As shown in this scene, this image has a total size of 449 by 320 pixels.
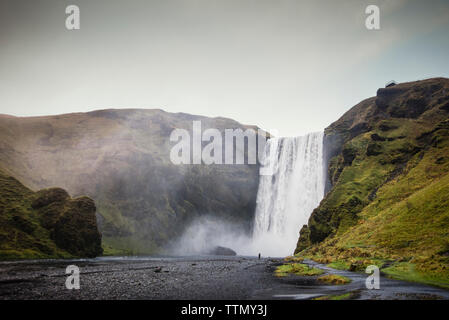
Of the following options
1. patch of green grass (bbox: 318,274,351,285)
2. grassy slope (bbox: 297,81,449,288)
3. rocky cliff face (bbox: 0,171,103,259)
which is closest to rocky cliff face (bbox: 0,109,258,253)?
rocky cliff face (bbox: 0,171,103,259)

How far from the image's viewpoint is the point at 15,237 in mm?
62375

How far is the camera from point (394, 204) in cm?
5225

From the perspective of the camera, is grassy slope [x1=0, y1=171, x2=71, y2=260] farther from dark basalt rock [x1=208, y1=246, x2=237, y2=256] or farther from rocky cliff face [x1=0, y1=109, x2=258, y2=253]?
dark basalt rock [x1=208, y1=246, x2=237, y2=256]

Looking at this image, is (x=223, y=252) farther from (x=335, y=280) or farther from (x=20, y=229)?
(x=335, y=280)

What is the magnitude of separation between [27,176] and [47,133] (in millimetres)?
40311

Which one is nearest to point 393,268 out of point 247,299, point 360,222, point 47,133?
point 247,299

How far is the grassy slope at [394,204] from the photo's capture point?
3203 cm

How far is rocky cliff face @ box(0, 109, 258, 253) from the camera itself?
382 ft

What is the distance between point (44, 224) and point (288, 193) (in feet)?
254

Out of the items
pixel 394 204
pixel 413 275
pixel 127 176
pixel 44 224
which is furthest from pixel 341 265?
pixel 127 176

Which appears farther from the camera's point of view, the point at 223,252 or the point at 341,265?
the point at 223,252

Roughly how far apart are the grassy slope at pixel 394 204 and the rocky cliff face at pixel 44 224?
59.1 meters

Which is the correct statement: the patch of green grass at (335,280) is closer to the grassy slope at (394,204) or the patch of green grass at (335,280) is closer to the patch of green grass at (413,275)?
the patch of green grass at (413,275)

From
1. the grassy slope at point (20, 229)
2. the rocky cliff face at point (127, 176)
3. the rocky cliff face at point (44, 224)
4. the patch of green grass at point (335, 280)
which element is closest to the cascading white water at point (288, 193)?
the rocky cliff face at point (127, 176)
